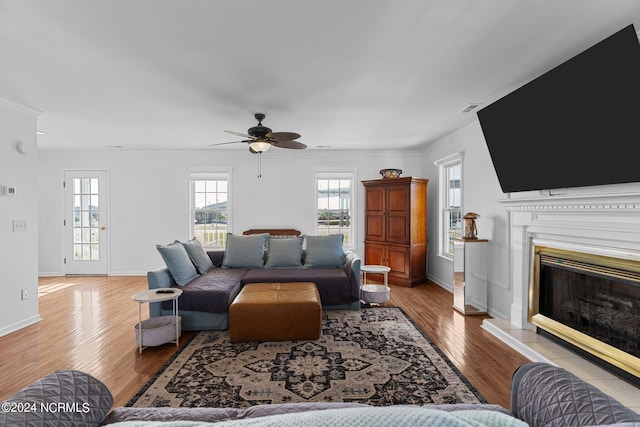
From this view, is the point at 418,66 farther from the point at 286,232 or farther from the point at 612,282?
the point at 286,232

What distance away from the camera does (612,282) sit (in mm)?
2426

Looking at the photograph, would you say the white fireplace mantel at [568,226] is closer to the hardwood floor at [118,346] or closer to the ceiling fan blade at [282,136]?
the hardwood floor at [118,346]

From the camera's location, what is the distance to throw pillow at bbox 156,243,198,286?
355cm

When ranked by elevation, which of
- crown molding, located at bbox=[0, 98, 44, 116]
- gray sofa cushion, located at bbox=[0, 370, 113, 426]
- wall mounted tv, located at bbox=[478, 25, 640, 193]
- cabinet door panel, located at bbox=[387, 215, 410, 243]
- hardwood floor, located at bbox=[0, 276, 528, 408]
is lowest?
hardwood floor, located at bbox=[0, 276, 528, 408]

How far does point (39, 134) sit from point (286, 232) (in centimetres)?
417

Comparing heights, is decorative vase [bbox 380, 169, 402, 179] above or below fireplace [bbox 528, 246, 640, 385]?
above

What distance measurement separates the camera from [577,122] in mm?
2283

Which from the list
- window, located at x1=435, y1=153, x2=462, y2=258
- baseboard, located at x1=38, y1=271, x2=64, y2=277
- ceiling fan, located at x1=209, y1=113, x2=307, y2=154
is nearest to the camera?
ceiling fan, located at x1=209, y1=113, x2=307, y2=154

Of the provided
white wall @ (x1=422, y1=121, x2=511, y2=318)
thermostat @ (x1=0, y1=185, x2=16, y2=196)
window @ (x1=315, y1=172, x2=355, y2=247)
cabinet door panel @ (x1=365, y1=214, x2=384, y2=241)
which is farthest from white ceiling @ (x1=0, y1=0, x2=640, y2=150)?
window @ (x1=315, y1=172, x2=355, y2=247)

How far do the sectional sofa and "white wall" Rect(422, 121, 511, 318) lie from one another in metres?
1.67

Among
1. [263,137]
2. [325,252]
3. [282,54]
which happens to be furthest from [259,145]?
[325,252]

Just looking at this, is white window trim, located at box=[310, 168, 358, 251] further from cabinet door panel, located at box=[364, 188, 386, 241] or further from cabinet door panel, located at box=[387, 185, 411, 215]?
cabinet door panel, located at box=[387, 185, 411, 215]

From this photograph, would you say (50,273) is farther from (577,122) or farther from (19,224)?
(577,122)

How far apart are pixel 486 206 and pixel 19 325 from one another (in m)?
5.66
